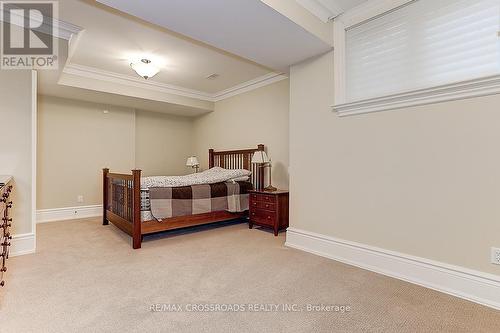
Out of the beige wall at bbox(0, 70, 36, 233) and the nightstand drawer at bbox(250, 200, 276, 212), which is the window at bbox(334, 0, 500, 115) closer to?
the nightstand drawer at bbox(250, 200, 276, 212)

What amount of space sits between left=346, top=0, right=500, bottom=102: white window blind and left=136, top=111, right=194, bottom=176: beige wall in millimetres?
4384

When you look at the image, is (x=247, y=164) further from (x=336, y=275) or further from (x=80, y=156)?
(x=80, y=156)

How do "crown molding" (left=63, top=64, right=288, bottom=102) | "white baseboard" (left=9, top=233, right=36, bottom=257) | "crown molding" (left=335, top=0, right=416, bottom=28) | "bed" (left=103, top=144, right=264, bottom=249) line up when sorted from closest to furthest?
1. "crown molding" (left=335, top=0, right=416, bottom=28)
2. "white baseboard" (left=9, top=233, right=36, bottom=257)
3. "bed" (left=103, top=144, right=264, bottom=249)
4. "crown molding" (left=63, top=64, right=288, bottom=102)

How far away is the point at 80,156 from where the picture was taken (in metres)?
4.79

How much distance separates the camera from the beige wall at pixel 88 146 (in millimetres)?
4473

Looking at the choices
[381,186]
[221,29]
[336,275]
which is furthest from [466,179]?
[221,29]

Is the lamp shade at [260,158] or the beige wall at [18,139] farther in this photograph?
the lamp shade at [260,158]

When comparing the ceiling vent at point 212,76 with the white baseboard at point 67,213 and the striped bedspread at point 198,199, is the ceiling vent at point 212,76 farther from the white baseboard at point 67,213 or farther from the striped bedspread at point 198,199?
the white baseboard at point 67,213

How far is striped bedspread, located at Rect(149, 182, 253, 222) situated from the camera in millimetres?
3273

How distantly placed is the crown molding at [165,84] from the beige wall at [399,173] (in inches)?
56.5

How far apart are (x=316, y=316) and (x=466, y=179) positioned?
1.52 m

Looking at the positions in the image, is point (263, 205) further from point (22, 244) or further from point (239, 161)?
point (22, 244)

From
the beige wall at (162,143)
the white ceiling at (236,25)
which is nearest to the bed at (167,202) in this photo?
the beige wall at (162,143)

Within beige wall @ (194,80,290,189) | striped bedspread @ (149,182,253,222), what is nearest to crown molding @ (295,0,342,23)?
beige wall @ (194,80,290,189)
